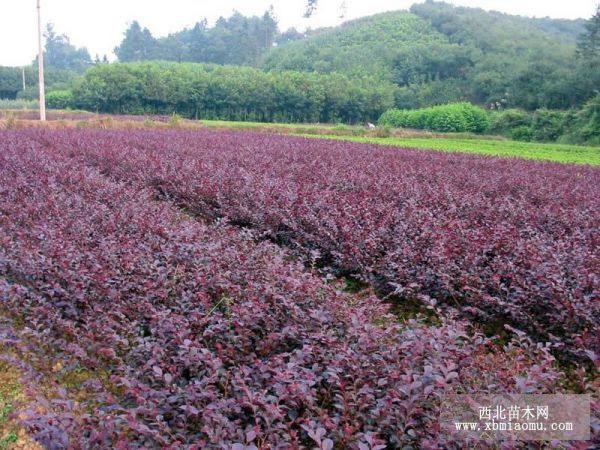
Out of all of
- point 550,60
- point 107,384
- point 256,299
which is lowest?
point 107,384

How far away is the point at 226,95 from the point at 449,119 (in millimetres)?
22957

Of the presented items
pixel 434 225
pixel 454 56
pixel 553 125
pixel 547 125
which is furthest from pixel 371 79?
pixel 434 225

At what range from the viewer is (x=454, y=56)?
72.6 metres

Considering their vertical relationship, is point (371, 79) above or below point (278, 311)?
above

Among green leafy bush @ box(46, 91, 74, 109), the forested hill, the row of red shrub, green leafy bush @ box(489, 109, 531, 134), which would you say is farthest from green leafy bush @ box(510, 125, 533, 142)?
green leafy bush @ box(46, 91, 74, 109)

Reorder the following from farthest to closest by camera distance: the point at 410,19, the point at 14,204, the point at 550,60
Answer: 1. the point at 410,19
2. the point at 550,60
3. the point at 14,204

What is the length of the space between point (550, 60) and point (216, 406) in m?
62.8

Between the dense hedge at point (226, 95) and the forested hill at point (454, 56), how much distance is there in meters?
10.5

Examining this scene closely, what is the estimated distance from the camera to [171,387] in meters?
2.64

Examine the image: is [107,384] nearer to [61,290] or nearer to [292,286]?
[61,290]

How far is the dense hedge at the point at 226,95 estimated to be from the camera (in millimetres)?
51562

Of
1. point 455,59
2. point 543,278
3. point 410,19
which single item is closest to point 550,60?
point 455,59

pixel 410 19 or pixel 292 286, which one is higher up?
pixel 410 19

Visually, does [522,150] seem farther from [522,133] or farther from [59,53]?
[59,53]
